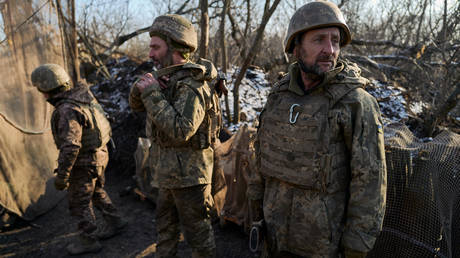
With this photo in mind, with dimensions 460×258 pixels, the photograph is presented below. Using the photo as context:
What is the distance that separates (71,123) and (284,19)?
8244mm

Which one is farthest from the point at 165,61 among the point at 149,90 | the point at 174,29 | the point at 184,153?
the point at 184,153

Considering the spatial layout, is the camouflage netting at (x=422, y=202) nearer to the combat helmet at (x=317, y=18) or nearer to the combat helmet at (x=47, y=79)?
the combat helmet at (x=317, y=18)

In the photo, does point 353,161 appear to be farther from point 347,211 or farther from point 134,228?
point 134,228

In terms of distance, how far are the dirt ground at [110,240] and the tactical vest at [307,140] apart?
2.17 meters

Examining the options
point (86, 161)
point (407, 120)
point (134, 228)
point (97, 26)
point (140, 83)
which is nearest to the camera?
point (140, 83)

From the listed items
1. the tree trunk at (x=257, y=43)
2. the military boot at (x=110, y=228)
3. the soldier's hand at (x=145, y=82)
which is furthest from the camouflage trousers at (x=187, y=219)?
the tree trunk at (x=257, y=43)

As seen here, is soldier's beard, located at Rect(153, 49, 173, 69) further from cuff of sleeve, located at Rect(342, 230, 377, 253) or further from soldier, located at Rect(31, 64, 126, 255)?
cuff of sleeve, located at Rect(342, 230, 377, 253)

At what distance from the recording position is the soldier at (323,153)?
5.14ft

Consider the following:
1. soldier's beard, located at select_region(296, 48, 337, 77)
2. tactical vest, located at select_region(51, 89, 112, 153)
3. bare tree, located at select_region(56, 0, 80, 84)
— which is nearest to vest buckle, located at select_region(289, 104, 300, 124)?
soldier's beard, located at select_region(296, 48, 337, 77)

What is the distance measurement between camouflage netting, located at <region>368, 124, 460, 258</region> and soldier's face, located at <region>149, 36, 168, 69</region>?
2226 mm

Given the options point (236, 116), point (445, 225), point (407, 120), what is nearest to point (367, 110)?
point (445, 225)

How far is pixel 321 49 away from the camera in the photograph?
5.60 feet

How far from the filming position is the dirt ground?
3635 mm

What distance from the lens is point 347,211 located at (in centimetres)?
167
